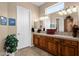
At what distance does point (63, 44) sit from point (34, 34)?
0.96 metres

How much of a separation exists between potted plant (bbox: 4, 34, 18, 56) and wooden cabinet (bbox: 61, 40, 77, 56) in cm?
143

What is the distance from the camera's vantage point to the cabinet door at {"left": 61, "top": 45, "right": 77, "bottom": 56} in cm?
315

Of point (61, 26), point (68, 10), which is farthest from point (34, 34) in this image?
point (68, 10)

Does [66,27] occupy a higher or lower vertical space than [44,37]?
higher

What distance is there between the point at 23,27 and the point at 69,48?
149cm

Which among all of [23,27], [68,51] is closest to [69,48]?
[68,51]

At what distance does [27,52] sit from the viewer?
3.41 m

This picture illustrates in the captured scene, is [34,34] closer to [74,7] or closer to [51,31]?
[51,31]

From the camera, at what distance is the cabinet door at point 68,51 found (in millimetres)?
3149

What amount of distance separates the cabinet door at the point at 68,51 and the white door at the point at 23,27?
1072 millimetres

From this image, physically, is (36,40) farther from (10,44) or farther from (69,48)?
(69,48)

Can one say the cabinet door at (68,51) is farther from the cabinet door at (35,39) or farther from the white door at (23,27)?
the white door at (23,27)

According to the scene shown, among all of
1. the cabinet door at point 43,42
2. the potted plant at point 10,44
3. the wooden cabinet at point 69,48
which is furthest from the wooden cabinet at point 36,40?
the wooden cabinet at point 69,48

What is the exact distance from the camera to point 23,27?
11.4 feet
